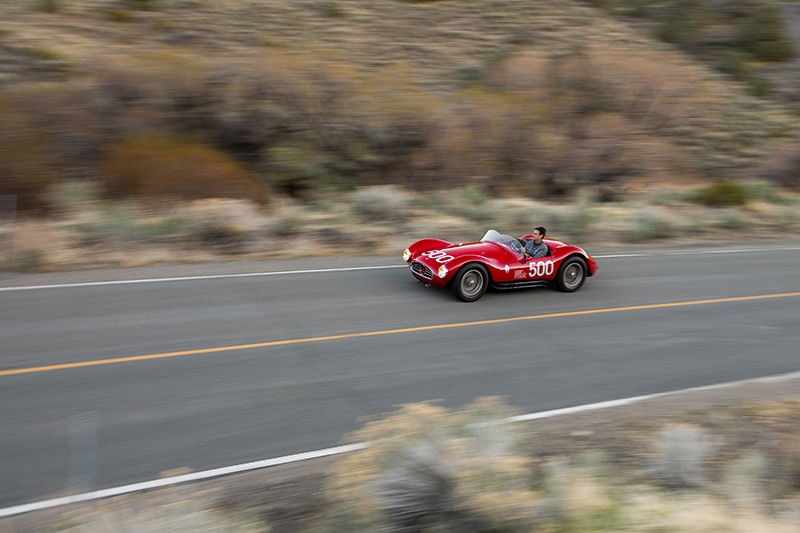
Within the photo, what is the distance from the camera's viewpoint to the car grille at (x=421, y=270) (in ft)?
34.6

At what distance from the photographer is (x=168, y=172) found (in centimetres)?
1691

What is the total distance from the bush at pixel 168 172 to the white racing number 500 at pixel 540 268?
30.2ft

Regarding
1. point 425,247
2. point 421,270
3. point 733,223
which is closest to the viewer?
point 421,270

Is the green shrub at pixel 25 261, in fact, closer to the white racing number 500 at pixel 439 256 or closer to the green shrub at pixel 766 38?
the white racing number 500 at pixel 439 256

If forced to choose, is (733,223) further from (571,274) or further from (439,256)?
(439,256)

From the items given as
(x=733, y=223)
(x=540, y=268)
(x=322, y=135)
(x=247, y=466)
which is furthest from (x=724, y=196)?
(x=247, y=466)

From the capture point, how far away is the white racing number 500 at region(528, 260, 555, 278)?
11.0 metres

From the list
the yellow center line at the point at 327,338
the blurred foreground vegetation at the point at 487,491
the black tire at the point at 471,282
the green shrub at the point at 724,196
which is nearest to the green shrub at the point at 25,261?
the yellow center line at the point at 327,338

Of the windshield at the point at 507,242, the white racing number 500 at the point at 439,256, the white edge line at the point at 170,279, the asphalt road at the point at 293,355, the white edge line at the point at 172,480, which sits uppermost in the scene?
the windshield at the point at 507,242

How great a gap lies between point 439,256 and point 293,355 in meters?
3.33

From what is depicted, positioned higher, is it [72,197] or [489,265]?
[72,197]

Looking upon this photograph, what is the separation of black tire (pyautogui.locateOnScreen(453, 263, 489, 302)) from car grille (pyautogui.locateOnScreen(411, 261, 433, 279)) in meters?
0.42

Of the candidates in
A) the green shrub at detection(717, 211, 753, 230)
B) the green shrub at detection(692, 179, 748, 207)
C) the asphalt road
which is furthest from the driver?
the green shrub at detection(692, 179, 748, 207)

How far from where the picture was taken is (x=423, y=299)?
34.8 ft
